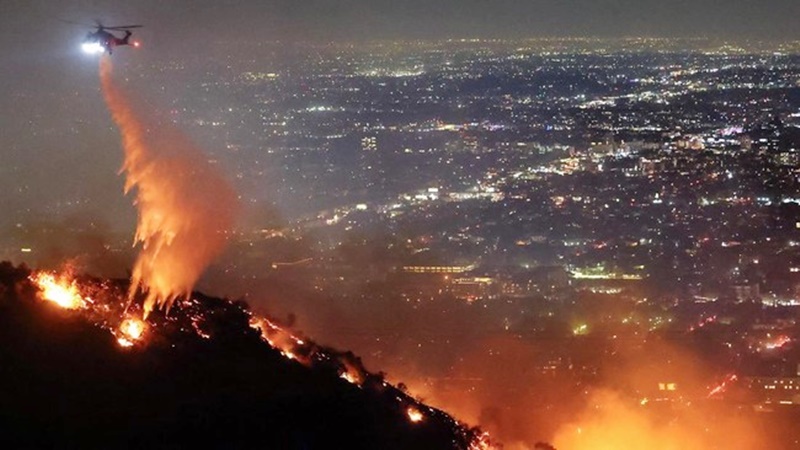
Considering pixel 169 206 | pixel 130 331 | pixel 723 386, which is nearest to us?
pixel 130 331

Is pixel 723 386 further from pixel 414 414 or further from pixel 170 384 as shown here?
pixel 170 384

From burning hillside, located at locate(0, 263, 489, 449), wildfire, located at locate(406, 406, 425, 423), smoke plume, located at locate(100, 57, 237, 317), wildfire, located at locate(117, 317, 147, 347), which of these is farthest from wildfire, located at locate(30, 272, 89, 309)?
wildfire, located at locate(406, 406, 425, 423)

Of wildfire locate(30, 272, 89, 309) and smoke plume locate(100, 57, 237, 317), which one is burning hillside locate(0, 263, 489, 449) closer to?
wildfire locate(30, 272, 89, 309)

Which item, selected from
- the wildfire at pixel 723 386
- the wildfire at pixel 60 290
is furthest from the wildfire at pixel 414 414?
the wildfire at pixel 723 386

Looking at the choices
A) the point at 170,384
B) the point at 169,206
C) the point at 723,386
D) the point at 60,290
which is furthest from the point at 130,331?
A: the point at 723,386

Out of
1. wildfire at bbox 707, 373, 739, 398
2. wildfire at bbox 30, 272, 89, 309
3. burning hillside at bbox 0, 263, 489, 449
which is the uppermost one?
wildfire at bbox 707, 373, 739, 398

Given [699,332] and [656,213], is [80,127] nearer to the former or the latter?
[656,213]

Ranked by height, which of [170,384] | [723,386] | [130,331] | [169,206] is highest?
[169,206]
